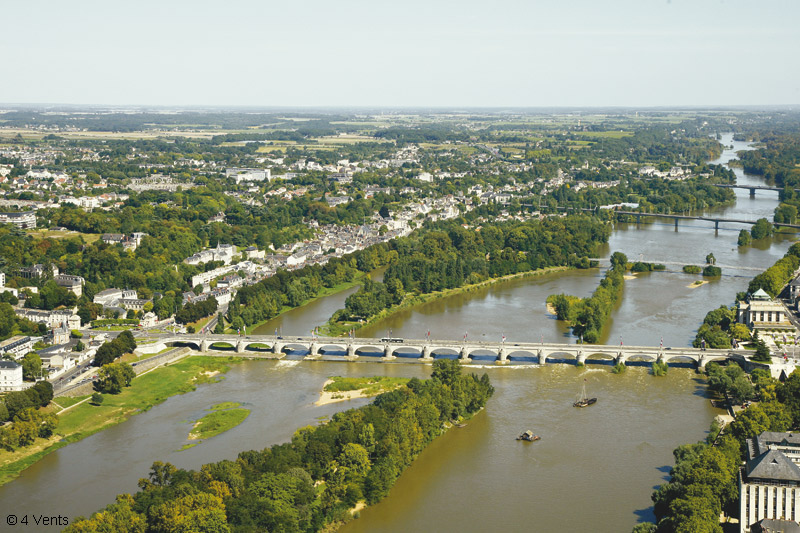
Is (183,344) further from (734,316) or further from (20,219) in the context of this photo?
(20,219)

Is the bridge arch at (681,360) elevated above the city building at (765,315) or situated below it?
below

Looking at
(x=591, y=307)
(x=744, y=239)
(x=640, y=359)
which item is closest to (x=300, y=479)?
(x=640, y=359)

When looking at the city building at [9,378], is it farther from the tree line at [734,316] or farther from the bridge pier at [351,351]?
the tree line at [734,316]

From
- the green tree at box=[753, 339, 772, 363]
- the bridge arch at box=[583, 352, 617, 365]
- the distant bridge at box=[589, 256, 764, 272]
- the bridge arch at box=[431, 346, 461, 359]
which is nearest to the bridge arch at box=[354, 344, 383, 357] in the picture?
the bridge arch at box=[431, 346, 461, 359]

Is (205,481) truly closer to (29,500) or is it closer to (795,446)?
(29,500)

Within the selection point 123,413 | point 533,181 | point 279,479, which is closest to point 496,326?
point 123,413

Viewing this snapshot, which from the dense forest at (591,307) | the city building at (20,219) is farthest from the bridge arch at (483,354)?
the city building at (20,219)
